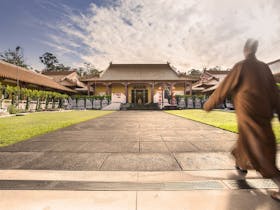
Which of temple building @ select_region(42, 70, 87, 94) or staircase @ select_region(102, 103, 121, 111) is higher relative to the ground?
temple building @ select_region(42, 70, 87, 94)

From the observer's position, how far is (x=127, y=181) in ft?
7.61

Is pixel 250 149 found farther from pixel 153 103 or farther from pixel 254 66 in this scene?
pixel 153 103

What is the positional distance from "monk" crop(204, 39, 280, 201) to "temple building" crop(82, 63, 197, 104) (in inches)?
971

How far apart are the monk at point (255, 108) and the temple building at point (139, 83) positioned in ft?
80.9

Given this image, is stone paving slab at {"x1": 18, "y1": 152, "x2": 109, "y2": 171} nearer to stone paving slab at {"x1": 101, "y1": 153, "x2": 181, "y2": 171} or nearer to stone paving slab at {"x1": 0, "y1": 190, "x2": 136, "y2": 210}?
stone paving slab at {"x1": 101, "y1": 153, "x2": 181, "y2": 171}

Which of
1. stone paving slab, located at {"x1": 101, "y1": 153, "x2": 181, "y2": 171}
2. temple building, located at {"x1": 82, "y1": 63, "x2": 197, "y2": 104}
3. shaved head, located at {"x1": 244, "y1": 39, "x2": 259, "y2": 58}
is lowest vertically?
stone paving slab, located at {"x1": 101, "y1": 153, "x2": 181, "y2": 171}

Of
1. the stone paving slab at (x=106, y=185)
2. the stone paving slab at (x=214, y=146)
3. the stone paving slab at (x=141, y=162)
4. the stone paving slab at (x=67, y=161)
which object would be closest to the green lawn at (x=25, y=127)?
the stone paving slab at (x=67, y=161)

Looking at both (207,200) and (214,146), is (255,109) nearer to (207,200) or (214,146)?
(207,200)

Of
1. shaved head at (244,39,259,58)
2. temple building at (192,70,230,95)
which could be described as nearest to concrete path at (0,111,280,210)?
shaved head at (244,39,259,58)

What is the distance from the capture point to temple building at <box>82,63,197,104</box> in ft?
93.4

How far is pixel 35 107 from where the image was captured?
20844 mm

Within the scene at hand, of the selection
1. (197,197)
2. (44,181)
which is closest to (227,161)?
(197,197)

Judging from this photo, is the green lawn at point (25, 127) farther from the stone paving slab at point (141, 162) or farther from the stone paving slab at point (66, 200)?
the stone paving slab at point (66, 200)

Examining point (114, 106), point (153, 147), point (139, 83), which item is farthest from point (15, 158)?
point (139, 83)
